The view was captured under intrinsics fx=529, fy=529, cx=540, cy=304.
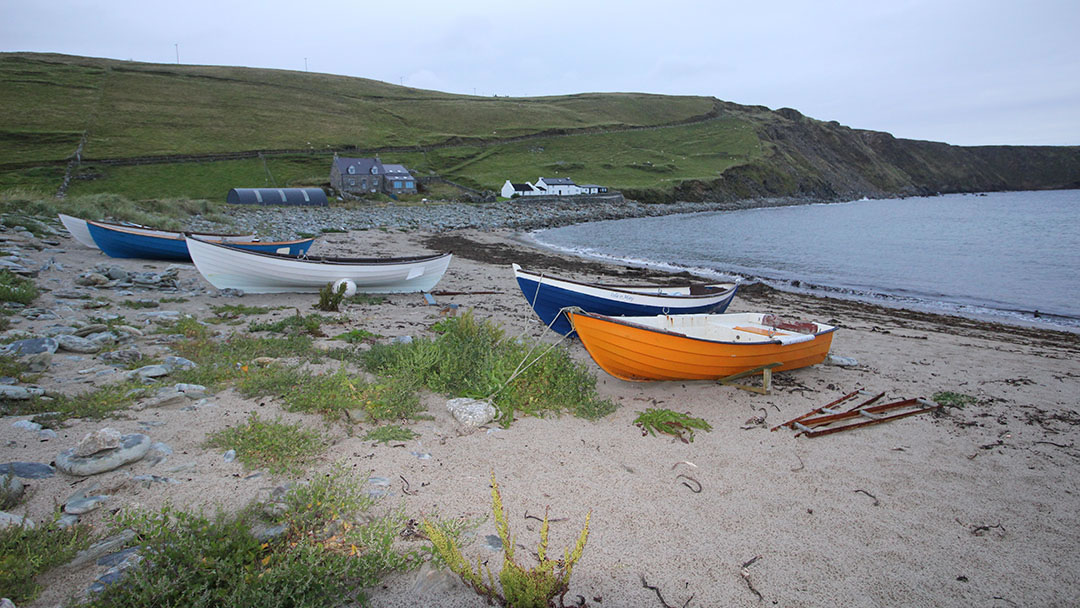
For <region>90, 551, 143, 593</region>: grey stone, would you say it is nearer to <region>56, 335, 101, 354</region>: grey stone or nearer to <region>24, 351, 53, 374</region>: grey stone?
<region>24, 351, 53, 374</region>: grey stone

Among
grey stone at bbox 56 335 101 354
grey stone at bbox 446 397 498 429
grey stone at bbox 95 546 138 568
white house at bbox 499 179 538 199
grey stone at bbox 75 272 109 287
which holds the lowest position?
grey stone at bbox 446 397 498 429

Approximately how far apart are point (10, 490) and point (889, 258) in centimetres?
4302

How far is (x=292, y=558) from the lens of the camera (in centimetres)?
403

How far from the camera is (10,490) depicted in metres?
4.63

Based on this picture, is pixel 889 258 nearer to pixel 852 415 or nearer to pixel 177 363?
pixel 852 415

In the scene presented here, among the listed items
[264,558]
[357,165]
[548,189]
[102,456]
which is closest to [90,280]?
[102,456]

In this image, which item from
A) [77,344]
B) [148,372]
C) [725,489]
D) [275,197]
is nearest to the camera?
[725,489]

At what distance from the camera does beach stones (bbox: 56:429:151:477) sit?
5172 mm

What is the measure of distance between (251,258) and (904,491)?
15.2 meters

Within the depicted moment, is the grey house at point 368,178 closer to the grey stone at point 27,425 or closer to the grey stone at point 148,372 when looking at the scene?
the grey stone at point 148,372

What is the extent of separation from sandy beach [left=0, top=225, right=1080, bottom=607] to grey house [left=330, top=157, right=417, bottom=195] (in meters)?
65.8

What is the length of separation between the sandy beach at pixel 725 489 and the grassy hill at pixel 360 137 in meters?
62.3

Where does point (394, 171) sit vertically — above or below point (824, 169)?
below

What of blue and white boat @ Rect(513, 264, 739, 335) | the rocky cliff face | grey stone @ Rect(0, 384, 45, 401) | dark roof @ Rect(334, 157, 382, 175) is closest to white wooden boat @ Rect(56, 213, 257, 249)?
blue and white boat @ Rect(513, 264, 739, 335)
